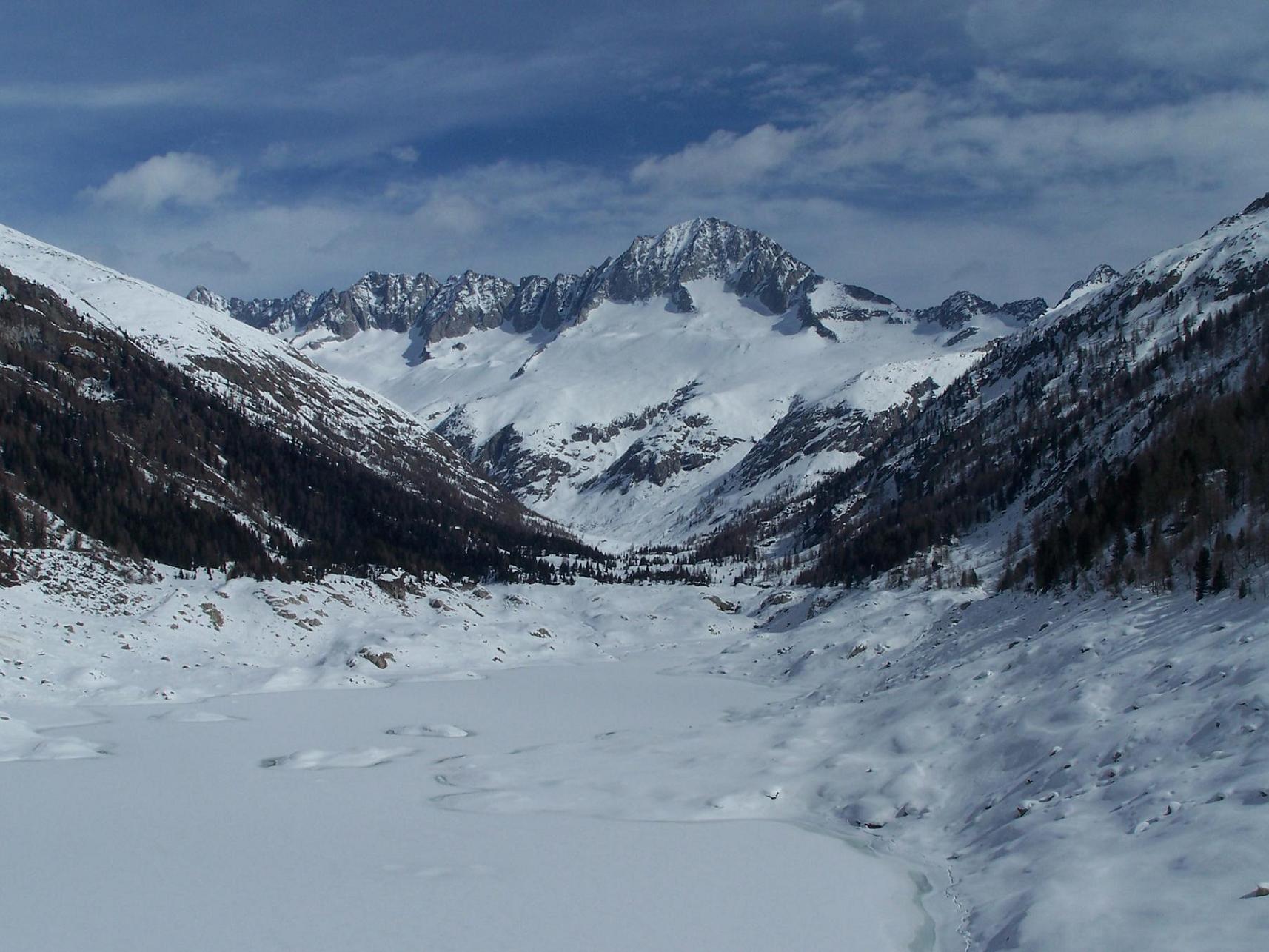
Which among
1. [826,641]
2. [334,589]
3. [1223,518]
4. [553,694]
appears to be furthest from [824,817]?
[334,589]

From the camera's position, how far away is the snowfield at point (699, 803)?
1845cm

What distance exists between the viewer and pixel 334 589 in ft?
319

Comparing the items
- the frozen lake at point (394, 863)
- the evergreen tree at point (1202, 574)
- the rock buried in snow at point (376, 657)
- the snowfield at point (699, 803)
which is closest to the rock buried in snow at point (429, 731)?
the snowfield at point (699, 803)

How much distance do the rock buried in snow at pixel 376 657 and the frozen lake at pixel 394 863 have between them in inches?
1408

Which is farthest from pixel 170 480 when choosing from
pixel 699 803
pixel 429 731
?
pixel 699 803

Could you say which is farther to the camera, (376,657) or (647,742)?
(376,657)

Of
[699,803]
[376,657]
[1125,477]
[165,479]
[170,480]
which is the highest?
[165,479]

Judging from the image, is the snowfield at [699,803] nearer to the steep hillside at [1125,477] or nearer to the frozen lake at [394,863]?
the frozen lake at [394,863]

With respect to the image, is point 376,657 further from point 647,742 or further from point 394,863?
point 394,863

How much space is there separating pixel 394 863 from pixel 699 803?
1154cm

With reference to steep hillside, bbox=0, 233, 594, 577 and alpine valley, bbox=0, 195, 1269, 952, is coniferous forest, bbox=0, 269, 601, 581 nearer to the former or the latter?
steep hillside, bbox=0, 233, 594, 577

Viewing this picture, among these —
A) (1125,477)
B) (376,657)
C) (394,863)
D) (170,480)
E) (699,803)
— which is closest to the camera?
(394,863)

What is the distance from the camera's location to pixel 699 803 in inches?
1198

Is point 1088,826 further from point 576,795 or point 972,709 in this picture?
point 576,795
